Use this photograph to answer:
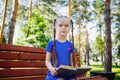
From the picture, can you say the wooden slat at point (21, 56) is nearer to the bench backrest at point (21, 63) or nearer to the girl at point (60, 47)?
the bench backrest at point (21, 63)

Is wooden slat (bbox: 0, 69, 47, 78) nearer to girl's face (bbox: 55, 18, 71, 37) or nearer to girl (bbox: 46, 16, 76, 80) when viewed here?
girl (bbox: 46, 16, 76, 80)

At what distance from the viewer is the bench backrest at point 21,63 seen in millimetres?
3792

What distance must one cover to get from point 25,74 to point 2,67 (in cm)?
48

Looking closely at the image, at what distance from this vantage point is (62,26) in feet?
8.48

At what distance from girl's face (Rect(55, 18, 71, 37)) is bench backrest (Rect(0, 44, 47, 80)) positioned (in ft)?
4.71

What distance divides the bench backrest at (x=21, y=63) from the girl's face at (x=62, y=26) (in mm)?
1436

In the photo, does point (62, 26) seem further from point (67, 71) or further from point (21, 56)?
point (21, 56)

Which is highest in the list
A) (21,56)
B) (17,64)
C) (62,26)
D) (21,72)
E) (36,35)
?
(36,35)

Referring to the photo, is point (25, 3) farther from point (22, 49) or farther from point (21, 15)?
point (22, 49)

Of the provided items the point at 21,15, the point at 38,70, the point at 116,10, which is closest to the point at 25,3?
the point at 21,15

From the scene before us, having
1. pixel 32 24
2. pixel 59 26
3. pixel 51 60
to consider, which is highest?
pixel 32 24

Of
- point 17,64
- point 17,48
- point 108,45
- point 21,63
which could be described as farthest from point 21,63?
point 108,45

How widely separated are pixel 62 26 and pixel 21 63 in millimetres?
1725

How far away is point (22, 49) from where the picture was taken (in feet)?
13.6
